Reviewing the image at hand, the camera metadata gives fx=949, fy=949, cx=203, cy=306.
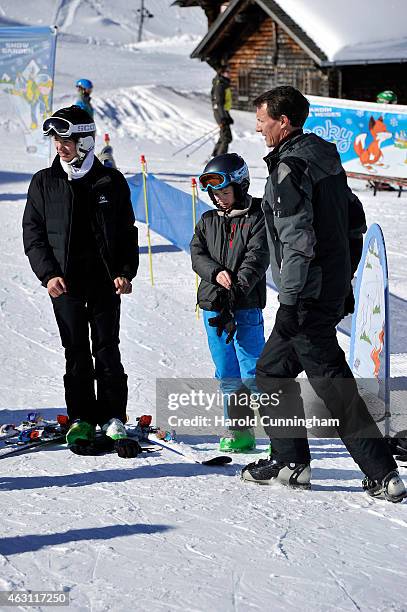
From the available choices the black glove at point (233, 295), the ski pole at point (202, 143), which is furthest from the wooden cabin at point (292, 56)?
the black glove at point (233, 295)

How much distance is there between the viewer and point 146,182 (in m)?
11.0

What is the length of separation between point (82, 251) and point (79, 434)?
1.04 meters

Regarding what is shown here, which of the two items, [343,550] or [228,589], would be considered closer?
[228,589]

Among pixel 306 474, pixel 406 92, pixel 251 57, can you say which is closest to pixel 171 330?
pixel 306 474

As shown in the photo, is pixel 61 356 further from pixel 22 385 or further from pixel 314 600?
pixel 314 600

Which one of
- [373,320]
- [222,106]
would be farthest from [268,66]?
[373,320]

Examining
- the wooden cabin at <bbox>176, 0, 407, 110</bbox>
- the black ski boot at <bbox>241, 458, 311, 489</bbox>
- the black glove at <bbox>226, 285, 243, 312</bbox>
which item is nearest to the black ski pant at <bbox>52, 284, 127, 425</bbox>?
the black glove at <bbox>226, 285, 243, 312</bbox>

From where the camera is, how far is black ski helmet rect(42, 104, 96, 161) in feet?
16.9

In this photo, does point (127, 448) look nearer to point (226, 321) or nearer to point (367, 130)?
point (226, 321)

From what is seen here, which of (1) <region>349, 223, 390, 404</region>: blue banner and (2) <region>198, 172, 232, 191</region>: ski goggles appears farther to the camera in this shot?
(1) <region>349, 223, 390, 404</region>: blue banner

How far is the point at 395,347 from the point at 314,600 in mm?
4684

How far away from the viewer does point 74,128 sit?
5184mm

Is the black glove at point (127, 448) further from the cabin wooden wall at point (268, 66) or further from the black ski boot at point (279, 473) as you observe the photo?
the cabin wooden wall at point (268, 66)

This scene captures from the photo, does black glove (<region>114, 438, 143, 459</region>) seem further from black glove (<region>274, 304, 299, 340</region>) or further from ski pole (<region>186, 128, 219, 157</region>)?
ski pole (<region>186, 128, 219, 157</region>)
